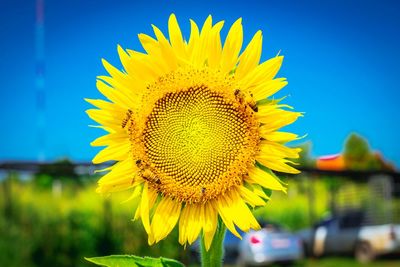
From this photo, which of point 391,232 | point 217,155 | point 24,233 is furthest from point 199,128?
point 391,232

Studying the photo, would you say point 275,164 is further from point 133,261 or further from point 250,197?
point 133,261

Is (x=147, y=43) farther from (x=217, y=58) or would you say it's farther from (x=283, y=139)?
(x=283, y=139)

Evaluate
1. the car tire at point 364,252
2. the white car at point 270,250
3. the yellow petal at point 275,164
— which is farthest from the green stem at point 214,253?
the car tire at point 364,252

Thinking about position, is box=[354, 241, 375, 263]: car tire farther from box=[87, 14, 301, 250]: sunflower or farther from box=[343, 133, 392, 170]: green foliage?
box=[87, 14, 301, 250]: sunflower

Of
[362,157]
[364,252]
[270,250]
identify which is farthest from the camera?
[362,157]

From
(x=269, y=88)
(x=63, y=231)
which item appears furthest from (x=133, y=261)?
(x=63, y=231)

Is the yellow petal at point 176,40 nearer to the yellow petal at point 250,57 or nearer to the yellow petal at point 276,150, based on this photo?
the yellow petal at point 250,57
